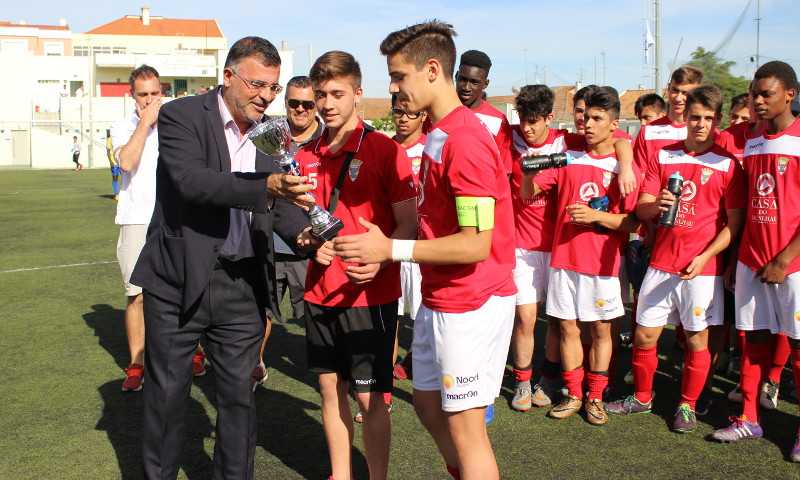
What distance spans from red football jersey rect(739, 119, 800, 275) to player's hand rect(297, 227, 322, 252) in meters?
2.96

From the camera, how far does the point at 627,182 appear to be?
196 inches

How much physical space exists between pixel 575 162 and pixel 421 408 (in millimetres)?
2578

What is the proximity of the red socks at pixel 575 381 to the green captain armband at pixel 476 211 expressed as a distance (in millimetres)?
2742

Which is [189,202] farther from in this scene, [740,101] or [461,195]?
[740,101]

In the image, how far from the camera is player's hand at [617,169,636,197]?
4.98 meters

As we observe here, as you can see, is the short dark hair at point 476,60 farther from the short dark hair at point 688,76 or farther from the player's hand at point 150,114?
the player's hand at point 150,114

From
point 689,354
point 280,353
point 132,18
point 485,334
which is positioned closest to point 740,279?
point 689,354

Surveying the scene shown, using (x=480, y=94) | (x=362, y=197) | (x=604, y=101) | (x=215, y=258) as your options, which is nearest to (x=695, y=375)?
(x=604, y=101)

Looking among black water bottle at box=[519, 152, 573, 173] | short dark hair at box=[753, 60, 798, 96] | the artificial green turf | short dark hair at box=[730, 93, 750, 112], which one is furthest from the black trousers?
short dark hair at box=[730, 93, 750, 112]

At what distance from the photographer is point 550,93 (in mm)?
5395

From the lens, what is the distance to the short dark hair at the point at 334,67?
3.75 meters

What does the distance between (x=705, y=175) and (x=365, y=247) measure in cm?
308

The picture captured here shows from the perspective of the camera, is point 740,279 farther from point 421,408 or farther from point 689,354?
point 421,408

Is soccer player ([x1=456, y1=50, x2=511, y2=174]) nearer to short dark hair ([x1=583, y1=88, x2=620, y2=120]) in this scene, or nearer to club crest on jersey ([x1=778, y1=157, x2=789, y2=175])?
short dark hair ([x1=583, y1=88, x2=620, y2=120])
